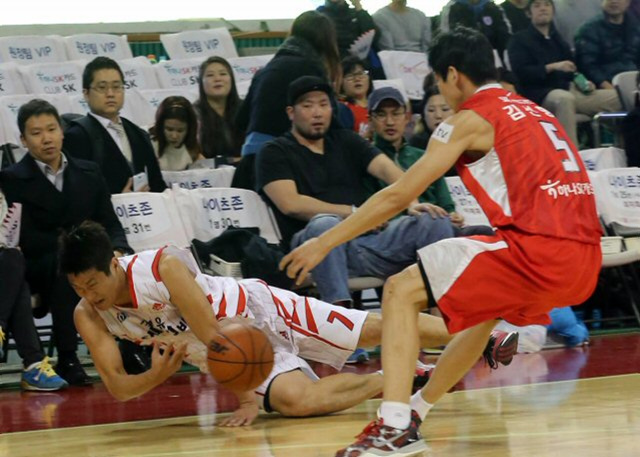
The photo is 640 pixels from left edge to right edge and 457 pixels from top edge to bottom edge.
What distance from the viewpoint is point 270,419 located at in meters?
5.27

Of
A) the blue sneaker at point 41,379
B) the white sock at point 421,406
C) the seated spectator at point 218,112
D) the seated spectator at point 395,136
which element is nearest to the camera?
the white sock at point 421,406

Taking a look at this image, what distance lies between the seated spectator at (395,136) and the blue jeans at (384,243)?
0.68 m

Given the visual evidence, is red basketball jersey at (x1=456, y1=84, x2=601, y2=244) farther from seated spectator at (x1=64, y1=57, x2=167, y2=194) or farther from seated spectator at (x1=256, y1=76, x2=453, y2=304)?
seated spectator at (x1=64, y1=57, x2=167, y2=194)

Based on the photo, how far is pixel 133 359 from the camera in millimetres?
6887

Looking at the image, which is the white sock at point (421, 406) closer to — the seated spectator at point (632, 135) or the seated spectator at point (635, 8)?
the seated spectator at point (632, 135)

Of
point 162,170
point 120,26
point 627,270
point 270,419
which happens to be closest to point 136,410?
point 270,419

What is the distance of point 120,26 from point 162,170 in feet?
15.6

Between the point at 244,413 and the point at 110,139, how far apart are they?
3.24m

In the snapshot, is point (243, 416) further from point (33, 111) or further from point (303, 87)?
point (303, 87)

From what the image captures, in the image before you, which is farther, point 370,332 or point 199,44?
point 199,44

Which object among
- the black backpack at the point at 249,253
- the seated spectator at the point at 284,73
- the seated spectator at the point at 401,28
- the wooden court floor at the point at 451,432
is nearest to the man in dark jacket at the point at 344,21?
the seated spectator at the point at 401,28

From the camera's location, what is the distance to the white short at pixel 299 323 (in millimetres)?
5328

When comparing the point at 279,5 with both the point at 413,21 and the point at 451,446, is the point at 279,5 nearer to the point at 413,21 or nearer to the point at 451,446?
the point at 413,21

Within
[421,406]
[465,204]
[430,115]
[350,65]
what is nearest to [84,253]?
[421,406]
